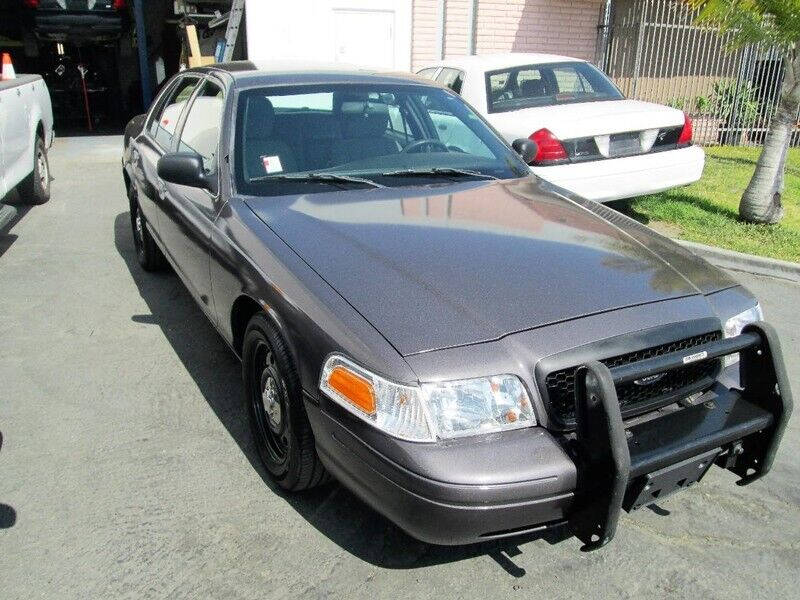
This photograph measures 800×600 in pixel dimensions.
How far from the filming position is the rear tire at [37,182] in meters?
8.02

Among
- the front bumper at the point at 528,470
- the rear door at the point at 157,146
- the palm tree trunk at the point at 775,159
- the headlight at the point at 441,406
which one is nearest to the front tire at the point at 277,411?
the front bumper at the point at 528,470

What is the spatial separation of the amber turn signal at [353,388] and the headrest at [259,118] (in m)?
1.76

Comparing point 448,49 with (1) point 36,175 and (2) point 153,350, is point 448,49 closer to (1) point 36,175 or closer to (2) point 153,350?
(1) point 36,175

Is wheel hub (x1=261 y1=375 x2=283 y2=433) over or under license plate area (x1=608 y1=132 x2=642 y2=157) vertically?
under

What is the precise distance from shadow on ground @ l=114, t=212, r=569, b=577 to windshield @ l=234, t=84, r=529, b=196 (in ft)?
3.95

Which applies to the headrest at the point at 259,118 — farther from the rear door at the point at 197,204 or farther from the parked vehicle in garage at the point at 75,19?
the parked vehicle in garage at the point at 75,19

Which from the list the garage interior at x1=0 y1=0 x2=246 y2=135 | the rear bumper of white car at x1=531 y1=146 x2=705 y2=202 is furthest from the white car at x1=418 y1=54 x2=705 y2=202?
the garage interior at x1=0 y1=0 x2=246 y2=135

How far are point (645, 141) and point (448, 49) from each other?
7579mm

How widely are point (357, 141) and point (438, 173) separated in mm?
472

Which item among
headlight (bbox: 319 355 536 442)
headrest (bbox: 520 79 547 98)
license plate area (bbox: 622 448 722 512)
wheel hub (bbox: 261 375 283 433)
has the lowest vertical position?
wheel hub (bbox: 261 375 283 433)

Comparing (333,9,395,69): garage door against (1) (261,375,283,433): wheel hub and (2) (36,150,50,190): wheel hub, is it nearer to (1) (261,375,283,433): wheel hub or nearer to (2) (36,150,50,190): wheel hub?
(2) (36,150,50,190): wheel hub

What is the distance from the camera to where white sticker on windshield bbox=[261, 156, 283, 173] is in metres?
3.71

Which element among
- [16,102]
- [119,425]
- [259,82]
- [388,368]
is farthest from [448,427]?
[16,102]

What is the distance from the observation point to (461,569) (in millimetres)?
2768
